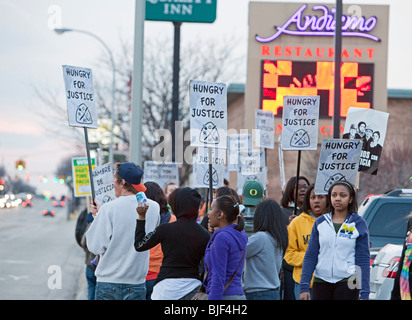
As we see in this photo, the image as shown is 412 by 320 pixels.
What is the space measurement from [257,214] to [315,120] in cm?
347

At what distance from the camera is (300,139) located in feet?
33.2

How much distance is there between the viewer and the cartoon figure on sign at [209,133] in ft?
30.5

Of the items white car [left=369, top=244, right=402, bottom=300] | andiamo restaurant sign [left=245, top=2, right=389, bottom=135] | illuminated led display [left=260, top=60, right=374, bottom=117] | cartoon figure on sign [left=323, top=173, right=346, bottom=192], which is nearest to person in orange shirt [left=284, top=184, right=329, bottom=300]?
cartoon figure on sign [left=323, top=173, right=346, bottom=192]

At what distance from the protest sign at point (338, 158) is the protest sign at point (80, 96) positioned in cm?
238

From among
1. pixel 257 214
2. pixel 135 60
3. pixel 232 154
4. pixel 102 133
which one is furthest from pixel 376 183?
pixel 257 214

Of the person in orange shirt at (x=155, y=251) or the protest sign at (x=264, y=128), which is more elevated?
the protest sign at (x=264, y=128)

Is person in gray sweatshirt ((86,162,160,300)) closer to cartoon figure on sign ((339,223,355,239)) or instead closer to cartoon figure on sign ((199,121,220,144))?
cartoon figure on sign ((339,223,355,239))

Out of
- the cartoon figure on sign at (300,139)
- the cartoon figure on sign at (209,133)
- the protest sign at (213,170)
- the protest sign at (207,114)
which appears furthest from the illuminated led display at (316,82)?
the cartoon figure on sign at (209,133)

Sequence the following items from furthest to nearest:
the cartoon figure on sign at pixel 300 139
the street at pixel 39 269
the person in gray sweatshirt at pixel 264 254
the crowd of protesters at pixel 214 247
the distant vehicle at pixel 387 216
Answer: the street at pixel 39 269 → the distant vehicle at pixel 387 216 → the cartoon figure on sign at pixel 300 139 → the person in gray sweatshirt at pixel 264 254 → the crowd of protesters at pixel 214 247

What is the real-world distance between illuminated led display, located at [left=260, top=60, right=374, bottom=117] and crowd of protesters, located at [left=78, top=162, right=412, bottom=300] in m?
20.4

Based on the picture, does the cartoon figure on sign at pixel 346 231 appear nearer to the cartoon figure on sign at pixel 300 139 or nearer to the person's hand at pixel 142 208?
the person's hand at pixel 142 208

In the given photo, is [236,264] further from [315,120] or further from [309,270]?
[315,120]

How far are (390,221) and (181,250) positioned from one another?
580 cm

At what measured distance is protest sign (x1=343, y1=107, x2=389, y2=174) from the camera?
9.46 meters
